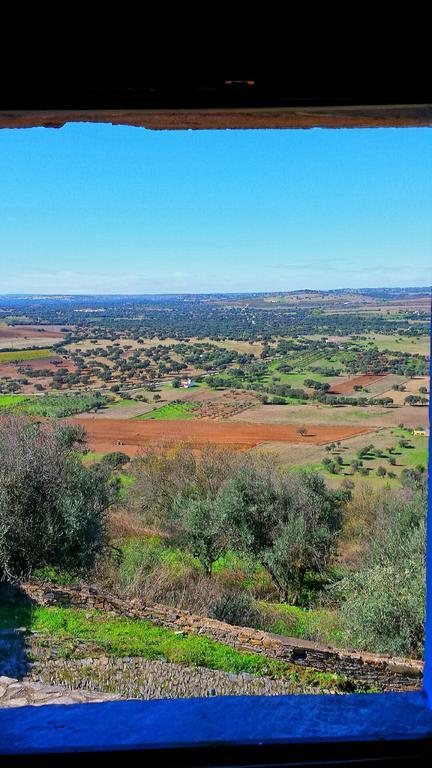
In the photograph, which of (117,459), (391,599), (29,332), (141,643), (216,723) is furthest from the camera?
(29,332)

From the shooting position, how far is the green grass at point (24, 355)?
21.0 metres

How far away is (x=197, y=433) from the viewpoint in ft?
61.3

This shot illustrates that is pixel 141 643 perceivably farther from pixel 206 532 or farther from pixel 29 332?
pixel 29 332

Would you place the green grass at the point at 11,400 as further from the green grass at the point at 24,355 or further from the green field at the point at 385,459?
the green field at the point at 385,459

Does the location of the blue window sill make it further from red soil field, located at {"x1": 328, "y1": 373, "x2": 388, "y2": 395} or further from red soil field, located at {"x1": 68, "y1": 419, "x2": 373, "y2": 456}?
red soil field, located at {"x1": 328, "y1": 373, "x2": 388, "y2": 395}

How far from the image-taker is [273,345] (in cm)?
2625

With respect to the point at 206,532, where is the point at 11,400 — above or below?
above

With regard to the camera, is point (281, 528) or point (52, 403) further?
point (52, 403)

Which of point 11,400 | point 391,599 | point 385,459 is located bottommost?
point 385,459

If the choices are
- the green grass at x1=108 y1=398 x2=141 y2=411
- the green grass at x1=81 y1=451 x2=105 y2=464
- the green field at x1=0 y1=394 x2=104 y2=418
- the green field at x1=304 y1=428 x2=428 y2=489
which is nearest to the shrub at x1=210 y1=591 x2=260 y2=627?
the green field at x1=304 y1=428 x2=428 y2=489

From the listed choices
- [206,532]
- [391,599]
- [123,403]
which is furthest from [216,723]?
[123,403]

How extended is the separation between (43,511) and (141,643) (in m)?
3.83

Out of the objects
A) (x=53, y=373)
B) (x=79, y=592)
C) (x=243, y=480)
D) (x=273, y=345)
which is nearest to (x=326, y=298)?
(x=273, y=345)

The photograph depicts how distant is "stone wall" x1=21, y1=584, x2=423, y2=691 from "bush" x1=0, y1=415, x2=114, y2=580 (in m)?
0.79
